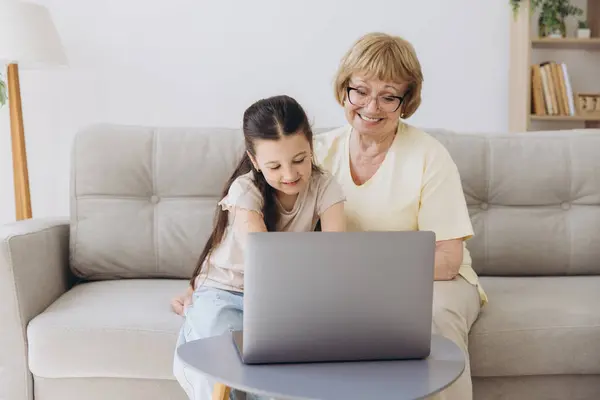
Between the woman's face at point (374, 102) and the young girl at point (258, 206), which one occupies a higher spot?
the woman's face at point (374, 102)

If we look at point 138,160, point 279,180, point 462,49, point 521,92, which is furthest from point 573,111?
point 279,180

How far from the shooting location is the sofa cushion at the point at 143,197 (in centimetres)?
215

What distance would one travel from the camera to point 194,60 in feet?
10.1

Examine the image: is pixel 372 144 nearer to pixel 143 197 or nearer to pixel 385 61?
pixel 385 61

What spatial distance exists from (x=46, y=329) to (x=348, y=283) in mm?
1002

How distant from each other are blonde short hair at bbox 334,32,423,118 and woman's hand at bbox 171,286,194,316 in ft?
2.10

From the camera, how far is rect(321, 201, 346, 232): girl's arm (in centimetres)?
153

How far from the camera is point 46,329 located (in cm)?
177

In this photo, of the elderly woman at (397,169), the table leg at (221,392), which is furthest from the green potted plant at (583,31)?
the table leg at (221,392)

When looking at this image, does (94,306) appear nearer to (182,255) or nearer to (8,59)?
(182,255)

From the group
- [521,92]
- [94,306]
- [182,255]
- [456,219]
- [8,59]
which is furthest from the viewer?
[521,92]

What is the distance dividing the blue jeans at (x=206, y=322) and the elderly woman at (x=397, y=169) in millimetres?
397

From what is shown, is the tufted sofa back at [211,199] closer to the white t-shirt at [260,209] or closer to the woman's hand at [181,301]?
the woman's hand at [181,301]

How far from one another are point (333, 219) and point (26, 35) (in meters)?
1.49
